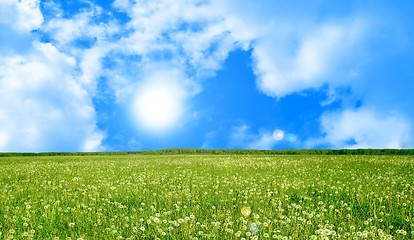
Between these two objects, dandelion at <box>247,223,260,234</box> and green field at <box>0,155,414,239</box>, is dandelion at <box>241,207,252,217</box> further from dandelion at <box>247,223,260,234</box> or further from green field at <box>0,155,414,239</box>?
dandelion at <box>247,223,260,234</box>

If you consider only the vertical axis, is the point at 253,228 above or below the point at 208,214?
below

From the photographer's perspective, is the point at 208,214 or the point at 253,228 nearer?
→ the point at 253,228

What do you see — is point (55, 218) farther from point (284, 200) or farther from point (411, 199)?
point (411, 199)

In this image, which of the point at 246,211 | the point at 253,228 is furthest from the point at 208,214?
the point at 253,228

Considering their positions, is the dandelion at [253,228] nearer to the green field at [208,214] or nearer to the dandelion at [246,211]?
the green field at [208,214]

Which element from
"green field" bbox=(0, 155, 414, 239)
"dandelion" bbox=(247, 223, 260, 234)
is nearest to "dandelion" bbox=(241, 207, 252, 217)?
"green field" bbox=(0, 155, 414, 239)

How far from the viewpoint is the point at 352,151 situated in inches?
2429

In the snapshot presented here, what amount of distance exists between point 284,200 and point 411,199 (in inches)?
148

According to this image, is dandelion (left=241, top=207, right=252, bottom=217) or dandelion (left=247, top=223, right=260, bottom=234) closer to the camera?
dandelion (left=247, top=223, right=260, bottom=234)

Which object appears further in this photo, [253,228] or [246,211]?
[246,211]

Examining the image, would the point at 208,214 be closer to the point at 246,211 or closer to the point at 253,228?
the point at 246,211

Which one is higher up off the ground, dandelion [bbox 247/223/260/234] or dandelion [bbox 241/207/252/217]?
dandelion [bbox 241/207/252/217]

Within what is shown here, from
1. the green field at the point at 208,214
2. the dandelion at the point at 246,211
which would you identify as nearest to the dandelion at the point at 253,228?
the green field at the point at 208,214

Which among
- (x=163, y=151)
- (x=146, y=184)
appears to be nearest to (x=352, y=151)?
(x=163, y=151)
